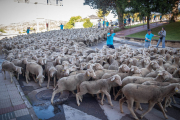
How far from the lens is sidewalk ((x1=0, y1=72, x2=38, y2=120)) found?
4.32 metres

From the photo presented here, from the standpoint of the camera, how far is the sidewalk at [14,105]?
4320 mm

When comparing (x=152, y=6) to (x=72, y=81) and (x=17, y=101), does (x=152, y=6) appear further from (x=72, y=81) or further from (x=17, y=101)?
(x=17, y=101)

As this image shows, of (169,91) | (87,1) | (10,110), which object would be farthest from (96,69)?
(87,1)

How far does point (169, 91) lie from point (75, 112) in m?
2.92

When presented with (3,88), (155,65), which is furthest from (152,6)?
(3,88)

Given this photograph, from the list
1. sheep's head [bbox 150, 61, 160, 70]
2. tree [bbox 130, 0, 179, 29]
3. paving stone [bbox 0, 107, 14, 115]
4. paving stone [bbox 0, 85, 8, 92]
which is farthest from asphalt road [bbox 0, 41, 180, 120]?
tree [bbox 130, 0, 179, 29]

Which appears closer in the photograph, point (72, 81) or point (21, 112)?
point (21, 112)

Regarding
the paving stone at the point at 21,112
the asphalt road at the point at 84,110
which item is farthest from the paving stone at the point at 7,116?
the asphalt road at the point at 84,110

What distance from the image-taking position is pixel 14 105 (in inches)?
193

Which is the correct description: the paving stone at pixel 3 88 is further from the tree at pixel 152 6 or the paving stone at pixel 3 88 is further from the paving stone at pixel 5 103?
the tree at pixel 152 6

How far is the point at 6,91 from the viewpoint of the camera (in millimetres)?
6043

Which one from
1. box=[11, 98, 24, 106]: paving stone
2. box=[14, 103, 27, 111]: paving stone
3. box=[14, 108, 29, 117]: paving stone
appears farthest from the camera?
box=[11, 98, 24, 106]: paving stone

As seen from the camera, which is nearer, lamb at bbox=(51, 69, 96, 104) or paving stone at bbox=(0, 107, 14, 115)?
paving stone at bbox=(0, 107, 14, 115)

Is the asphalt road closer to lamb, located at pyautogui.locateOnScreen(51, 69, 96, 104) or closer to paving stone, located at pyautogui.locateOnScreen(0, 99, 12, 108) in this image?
lamb, located at pyautogui.locateOnScreen(51, 69, 96, 104)
